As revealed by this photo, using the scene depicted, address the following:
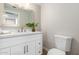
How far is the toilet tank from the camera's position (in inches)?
33.3

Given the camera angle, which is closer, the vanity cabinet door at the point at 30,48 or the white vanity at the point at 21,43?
the white vanity at the point at 21,43

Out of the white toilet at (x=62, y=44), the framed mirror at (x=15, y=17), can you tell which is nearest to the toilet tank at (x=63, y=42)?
the white toilet at (x=62, y=44)

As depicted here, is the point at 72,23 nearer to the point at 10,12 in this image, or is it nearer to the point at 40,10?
the point at 40,10

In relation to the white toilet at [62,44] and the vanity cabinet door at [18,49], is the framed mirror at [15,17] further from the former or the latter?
the white toilet at [62,44]

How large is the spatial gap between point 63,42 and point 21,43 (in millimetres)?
416

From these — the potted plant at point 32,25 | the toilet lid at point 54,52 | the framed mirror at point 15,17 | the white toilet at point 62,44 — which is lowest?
the toilet lid at point 54,52

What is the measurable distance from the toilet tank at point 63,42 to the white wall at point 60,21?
0.13ft

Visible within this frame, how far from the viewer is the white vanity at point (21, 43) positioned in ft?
2.46

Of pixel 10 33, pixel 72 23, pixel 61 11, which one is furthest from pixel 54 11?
pixel 10 33

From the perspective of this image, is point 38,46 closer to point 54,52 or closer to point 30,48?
point 30,48

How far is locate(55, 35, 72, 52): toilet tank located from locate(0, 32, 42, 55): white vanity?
165 mm

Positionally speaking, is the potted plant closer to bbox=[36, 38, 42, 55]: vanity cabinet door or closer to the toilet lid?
bbox=[36, 38, 42, 55]: vanity cabinet door

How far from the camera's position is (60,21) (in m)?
0.86
